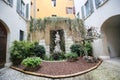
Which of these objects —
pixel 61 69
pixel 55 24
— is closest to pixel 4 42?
pixel 61 69

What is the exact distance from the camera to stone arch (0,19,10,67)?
6122 millimetres

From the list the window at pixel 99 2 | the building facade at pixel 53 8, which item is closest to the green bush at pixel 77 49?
the window at pixel 99 2

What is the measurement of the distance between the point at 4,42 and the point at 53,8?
11437 mm

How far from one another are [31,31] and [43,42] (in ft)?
5.67

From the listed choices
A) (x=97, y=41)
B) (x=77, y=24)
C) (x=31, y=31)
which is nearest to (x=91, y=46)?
(x=97, y=41)

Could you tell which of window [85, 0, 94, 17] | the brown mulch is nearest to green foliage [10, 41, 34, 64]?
the brown mulch

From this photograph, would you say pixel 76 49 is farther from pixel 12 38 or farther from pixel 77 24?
pixel 12 38

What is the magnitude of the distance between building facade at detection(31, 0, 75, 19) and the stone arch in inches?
366

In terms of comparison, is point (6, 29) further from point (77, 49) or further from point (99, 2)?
point (99, 2)

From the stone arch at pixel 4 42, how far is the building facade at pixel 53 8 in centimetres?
930

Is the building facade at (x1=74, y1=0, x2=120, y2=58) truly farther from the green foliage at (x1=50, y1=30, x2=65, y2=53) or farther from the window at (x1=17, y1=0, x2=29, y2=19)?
the window at (x1=17, y1=0, x2=29, y2=19)

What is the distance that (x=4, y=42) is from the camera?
6.45m

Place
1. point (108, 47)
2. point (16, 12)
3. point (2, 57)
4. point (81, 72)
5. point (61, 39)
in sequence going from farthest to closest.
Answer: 1. point (61, 39)
2. point (108, 47)
3. point (16, 12)
4. point (2, 57)
5. point (81, 72)

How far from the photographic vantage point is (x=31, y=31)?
10883mm
